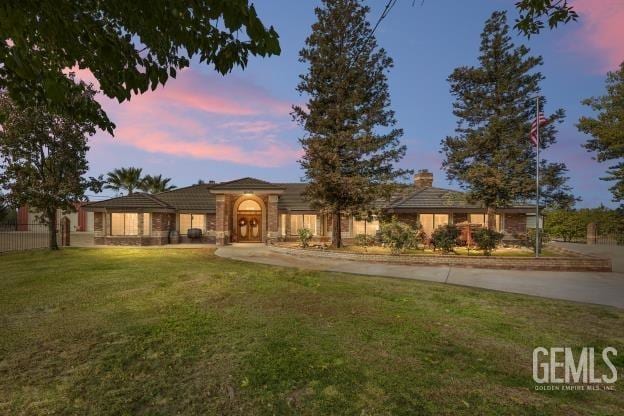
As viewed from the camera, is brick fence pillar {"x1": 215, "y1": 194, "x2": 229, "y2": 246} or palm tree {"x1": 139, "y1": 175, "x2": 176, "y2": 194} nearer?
brick fence pillar {"x1": 215, "y1": 194, "x2": 229, "y2": 246}

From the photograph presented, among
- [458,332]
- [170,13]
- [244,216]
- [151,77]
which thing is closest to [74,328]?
[151,77]

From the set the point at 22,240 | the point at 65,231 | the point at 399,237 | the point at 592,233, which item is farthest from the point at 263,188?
the point at 592,233

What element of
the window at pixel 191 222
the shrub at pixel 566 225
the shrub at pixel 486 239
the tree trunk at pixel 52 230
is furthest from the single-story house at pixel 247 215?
the shrub at pixel 566 225

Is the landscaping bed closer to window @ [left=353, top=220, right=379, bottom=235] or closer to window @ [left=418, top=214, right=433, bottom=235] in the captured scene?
window @ [left=418, top=214, right=433, bottom=235]

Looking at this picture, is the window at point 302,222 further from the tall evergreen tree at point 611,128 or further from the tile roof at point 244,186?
the tall evergreen tree at point 611,128

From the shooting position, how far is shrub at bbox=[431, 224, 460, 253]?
1578 centimetres

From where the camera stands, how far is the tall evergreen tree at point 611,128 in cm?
2133

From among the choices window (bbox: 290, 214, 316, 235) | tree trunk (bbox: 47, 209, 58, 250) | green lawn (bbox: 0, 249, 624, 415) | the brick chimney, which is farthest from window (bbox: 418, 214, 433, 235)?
tree trunk (bbox: 47, 209, 58, 250)

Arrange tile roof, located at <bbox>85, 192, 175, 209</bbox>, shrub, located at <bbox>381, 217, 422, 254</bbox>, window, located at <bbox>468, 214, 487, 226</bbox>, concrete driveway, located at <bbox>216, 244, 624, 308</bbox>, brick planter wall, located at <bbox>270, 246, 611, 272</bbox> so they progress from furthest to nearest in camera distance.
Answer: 1. tile roof, located at <bbox>85, 192, 175, 209</bbox>
2. window, located at <bbox>468, 214, 487, 226</bbox>
3. shrub, located at <bbox>381, 217, 422, 254</bbox>
4. brick planter wall, located at <bbox>270, 246, 611, 272</bbox>
5. concrete driveway, located at <bbox>216, 244, 624, 308</bbox>

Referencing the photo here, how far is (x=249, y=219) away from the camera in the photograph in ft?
87.7

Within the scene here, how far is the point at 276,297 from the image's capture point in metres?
8.37

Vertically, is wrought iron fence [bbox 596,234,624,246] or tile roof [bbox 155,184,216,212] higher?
tile roof [bbox 155,184,216,212]

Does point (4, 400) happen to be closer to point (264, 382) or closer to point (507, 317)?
point (264, 382)

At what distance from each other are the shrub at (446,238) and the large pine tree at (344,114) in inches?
145
